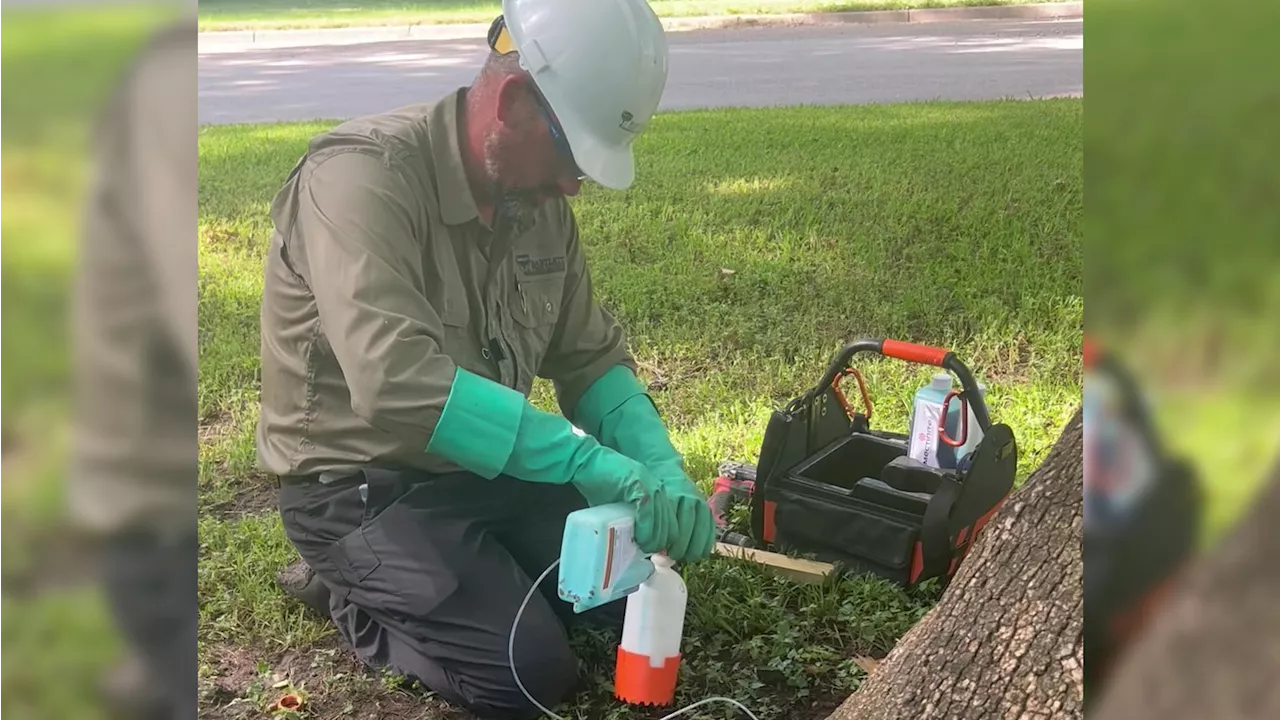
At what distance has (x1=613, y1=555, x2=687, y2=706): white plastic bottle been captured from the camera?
2043mm

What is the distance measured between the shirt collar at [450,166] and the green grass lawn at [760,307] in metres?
0.96

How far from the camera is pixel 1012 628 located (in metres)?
1.66

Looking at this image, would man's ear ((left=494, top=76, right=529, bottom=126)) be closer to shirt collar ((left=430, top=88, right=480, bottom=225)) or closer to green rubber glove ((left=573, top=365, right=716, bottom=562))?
shirt collar ((left=430, top=88, right=480, bottom=225))

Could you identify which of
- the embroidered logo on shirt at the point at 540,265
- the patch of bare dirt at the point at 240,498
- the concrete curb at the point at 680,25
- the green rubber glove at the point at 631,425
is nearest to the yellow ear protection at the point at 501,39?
the embroidered logo on shirt at the point at 540,265

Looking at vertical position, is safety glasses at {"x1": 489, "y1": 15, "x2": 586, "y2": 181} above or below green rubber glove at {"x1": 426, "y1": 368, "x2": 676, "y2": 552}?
above

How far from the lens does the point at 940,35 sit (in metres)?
5.36

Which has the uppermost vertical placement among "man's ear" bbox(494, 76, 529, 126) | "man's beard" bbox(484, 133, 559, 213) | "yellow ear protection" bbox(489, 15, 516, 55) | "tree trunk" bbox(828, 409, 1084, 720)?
"yellow ear protection" bbox(489, 15, 516, 55)

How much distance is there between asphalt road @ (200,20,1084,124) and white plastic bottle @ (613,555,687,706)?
10.2 ft

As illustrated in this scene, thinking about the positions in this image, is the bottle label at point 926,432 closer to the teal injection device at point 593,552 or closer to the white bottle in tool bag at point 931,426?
the white bottle in tool bag at point 931,426
